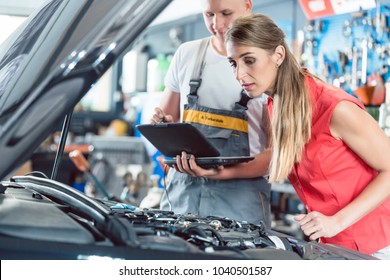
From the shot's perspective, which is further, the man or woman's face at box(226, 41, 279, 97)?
the man

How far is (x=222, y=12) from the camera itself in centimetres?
224

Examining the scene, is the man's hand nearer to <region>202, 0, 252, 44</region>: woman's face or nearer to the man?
the man

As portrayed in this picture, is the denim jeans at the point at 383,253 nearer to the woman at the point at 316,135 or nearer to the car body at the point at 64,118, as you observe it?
the woman at the point at 316,135

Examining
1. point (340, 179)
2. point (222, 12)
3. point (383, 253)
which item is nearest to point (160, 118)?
point (222, 12)

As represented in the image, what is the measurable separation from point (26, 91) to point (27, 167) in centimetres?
596

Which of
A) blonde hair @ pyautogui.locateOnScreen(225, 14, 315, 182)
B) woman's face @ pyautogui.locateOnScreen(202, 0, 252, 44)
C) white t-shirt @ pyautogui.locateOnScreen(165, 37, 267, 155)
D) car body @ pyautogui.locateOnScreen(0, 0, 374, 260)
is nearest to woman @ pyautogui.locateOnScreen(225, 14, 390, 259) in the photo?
blonde hair @ pyautogui.locateOnScreen(225, 14, 315, 182)

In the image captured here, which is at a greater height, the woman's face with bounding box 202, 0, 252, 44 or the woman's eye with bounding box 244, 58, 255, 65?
the woman's face with bounding box 202, 0, 252, 44

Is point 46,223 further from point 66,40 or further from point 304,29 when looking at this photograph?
point 304,29

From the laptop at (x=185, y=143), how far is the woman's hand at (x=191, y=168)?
0.01m

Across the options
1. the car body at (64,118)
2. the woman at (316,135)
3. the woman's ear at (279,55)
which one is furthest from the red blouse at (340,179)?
the car body at (64,118)

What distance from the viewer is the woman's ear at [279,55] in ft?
6.12

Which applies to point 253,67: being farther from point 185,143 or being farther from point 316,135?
point 185,143

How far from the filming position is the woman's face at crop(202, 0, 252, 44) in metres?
2.22

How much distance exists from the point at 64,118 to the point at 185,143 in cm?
102
